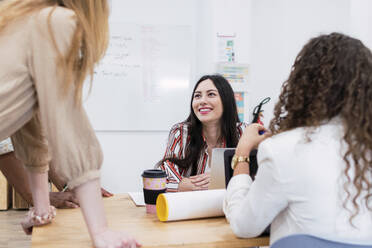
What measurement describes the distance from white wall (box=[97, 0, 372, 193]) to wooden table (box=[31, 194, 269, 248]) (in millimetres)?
2510

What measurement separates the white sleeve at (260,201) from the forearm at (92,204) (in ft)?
1.22

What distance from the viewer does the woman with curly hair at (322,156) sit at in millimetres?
880

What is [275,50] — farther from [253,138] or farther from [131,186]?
[253,138]

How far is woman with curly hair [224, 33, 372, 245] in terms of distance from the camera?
2.89ft

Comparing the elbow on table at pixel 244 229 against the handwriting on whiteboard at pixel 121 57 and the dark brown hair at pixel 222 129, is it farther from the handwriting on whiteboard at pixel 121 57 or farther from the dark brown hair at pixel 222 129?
the handwriting on whiteboard at pixel 121 57

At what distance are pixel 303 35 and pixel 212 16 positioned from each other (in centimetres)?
99

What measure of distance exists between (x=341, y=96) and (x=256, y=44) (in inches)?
118

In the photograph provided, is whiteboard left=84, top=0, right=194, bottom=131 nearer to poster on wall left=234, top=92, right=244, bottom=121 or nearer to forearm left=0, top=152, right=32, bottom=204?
poster on wall left=234, top=92, right=244, bottom=121

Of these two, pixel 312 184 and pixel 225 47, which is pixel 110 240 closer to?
pixel 312 184

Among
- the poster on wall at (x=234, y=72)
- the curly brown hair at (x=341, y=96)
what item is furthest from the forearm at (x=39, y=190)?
the poster on wall at (x=234, y=72)

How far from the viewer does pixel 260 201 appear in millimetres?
929

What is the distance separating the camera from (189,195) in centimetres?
122

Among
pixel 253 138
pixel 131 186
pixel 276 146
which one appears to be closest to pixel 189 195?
pixel 253 138

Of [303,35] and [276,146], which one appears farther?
[303,35]
